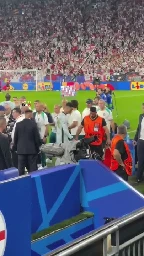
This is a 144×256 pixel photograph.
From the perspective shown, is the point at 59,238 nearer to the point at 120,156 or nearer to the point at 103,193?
the point at 103,193

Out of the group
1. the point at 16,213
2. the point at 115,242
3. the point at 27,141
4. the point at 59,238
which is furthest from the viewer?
the point at 27,141

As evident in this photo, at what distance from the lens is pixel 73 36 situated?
2201 inches

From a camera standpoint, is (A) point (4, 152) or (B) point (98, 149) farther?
→ (B) point (98, 149)

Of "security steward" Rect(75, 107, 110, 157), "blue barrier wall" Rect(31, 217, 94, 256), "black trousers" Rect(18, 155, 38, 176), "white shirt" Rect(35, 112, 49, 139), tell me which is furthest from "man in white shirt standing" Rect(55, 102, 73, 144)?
"blue barrier wall" Rect(31, 217, 94, 256)

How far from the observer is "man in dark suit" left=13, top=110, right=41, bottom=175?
952cm

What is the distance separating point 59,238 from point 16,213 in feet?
5.52

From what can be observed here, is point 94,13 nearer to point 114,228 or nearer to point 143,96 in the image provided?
point 143,96

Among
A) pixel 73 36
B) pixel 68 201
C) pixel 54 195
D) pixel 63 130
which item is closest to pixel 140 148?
pixel 63 130

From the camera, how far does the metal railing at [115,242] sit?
3.18m

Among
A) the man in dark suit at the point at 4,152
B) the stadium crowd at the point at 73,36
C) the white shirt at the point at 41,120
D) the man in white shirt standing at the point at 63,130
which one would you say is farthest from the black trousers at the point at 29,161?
the stadium crowd at the point at 73,36

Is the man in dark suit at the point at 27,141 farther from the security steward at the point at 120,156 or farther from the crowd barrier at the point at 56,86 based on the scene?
the crowd barrier at the point at 56,86

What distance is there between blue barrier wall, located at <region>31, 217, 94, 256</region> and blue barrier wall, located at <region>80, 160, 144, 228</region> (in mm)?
213

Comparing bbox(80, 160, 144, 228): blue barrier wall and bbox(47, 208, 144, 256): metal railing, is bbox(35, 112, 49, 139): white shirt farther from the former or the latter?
bbox(47, 208, 144, 256): metal railing

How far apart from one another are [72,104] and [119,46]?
43.2m
